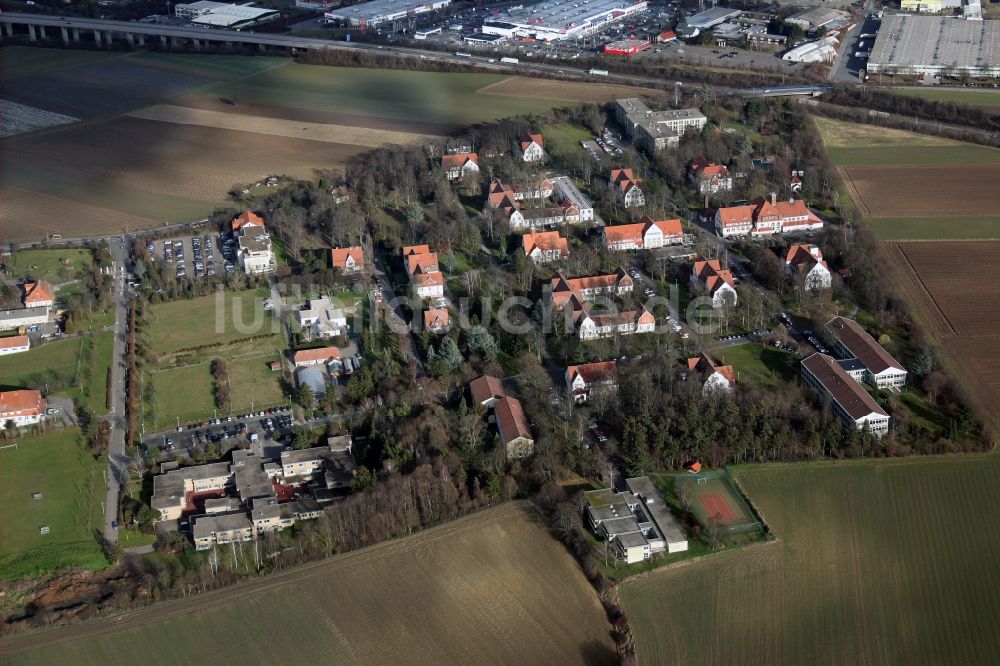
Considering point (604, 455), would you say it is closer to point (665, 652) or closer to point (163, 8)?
point (665, 652)

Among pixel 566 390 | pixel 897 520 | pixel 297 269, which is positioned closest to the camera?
pixel 897 520

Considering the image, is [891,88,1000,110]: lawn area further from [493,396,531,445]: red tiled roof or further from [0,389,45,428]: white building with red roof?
[0,389,45,428]: white building with red roof

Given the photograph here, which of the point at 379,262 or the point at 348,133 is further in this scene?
the point at 348,133

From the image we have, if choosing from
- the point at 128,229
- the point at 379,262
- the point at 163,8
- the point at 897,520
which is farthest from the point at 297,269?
the point at 163,8

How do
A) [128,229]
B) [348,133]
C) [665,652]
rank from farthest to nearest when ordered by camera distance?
[348,133], [128,229], [665,652]

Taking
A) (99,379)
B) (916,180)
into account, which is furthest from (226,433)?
(916,180)

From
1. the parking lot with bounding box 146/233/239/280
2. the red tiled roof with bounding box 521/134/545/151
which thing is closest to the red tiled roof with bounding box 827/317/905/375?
the red tiled roof with bounding box 521/134/545/151
